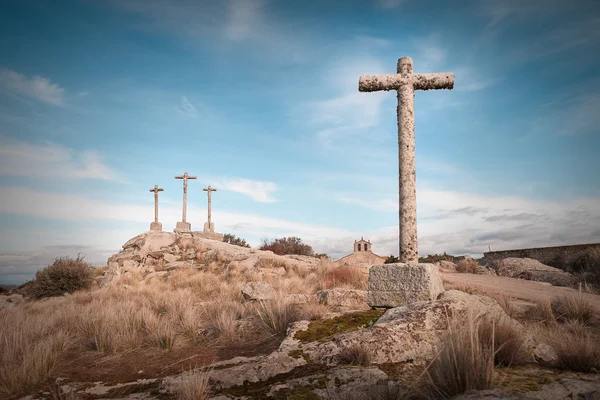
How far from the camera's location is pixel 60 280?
16.8 m

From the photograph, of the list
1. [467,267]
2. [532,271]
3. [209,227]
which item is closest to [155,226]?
[209,227]

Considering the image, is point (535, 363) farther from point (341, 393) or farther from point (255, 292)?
point (255, 292)

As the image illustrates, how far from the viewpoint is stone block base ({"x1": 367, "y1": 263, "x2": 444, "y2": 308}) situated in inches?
265

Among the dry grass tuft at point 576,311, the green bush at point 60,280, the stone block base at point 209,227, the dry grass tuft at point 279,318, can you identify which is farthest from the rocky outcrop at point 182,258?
the dry grass tuft at point 576,311

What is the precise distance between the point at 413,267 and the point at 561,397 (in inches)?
167

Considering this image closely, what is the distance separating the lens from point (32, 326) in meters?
8.00

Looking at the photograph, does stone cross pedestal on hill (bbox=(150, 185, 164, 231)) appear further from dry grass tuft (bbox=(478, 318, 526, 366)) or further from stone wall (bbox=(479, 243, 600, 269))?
dry grass tuft (bbox=(478, 318, 526, 366))

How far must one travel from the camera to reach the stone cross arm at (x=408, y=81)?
7996 mm

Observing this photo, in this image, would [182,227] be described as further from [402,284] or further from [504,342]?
[504,342]

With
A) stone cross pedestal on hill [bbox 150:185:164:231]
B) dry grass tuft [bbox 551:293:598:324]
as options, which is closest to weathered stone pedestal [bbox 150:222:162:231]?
stone cross pedestal on hill [bbox 150:185:164:231]

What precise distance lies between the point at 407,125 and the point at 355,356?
17.3ft

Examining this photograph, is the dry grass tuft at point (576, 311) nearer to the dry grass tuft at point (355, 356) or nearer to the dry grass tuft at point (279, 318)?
the dry grass tuft at point (279, 318)

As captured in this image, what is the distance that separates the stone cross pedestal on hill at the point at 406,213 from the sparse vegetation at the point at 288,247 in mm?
24944

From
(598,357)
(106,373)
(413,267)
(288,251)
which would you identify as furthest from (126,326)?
(288,251)
